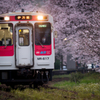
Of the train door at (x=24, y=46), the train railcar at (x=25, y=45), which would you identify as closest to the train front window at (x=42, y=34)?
the train railcar at (x=25, y=45)

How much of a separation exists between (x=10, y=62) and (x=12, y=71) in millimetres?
457

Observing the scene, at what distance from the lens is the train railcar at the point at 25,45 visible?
9484 mm

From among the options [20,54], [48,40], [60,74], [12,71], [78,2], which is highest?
[78,2]

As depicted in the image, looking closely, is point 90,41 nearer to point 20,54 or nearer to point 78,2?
point 20,54

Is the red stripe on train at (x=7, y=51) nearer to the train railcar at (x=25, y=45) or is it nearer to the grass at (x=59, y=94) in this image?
the train railcar at (x=25, y=45)

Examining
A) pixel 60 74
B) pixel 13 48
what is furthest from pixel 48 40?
pixel 60 74

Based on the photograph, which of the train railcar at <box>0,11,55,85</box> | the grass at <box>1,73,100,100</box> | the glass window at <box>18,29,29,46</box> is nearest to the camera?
the grass at <box>1,73,100,100</box>

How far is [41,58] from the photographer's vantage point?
9523mm

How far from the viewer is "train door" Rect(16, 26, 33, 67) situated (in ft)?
31.1

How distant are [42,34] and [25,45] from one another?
872 millimetres

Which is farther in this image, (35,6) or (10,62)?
(35,6)

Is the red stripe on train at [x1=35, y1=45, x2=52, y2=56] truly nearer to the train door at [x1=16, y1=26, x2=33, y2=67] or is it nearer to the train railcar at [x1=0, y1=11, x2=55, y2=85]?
the train railcar at [x1=0, y1=11, x2=55, y2=85]

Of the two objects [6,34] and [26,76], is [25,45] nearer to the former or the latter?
[6,34]

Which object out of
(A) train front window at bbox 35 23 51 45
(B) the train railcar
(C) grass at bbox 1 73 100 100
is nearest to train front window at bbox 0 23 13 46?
(B) the train railcar
